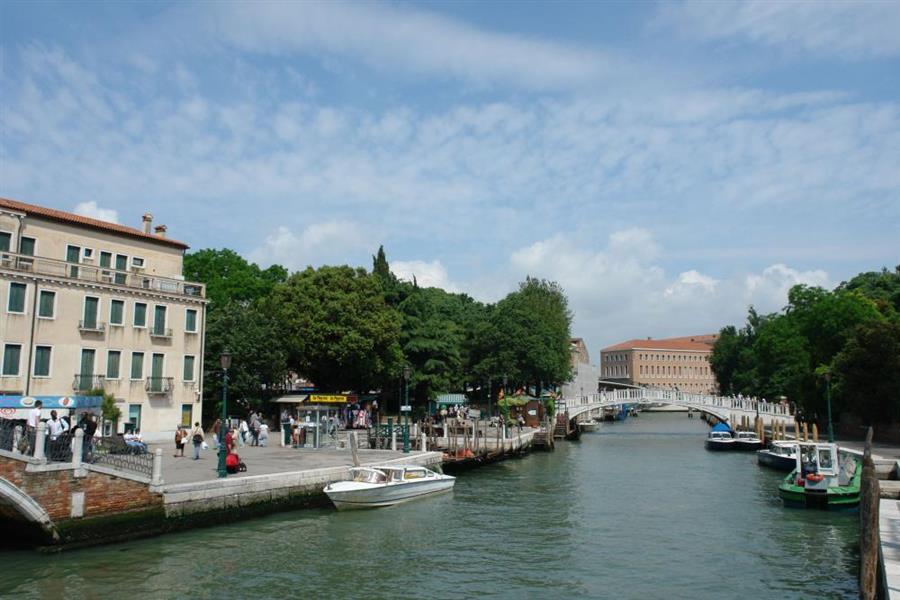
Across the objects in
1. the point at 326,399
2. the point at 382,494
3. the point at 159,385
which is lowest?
the point at 382,494

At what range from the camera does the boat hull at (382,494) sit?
22.2 m

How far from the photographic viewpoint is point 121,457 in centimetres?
1886

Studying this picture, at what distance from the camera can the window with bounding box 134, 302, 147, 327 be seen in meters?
31.0

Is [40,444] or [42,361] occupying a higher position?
[42,361]

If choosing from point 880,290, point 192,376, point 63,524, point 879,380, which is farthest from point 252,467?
point 880,290

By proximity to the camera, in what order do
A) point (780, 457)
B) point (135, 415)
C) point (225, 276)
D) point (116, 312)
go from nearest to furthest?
point (116, 312)
point (135, 415)
point (780, 457)
point (225, 276)

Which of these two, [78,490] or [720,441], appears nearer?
[78,490]

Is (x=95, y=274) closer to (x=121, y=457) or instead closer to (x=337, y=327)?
(x=121, y=457)

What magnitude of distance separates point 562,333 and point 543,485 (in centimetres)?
4132

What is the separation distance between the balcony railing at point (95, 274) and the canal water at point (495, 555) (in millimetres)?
14705

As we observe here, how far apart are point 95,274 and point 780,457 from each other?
32.1 meters

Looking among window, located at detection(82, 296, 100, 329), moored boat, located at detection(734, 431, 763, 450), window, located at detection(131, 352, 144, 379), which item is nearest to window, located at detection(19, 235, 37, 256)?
window, located at detection(82, 296, 100, 329)

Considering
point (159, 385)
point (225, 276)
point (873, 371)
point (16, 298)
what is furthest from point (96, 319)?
point (873, 371)

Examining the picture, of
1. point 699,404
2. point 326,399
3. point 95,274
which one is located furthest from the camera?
point 699,404
